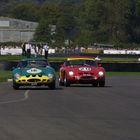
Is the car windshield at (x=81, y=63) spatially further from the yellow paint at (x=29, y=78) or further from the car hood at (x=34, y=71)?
the yellow paint at (x=29, y=78)

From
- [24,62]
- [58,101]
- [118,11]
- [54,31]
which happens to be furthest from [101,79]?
[54,31]

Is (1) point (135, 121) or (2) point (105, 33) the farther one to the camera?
(2) point (105, 33)

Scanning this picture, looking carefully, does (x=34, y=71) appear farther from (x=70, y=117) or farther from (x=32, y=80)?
(x=70, y=117)

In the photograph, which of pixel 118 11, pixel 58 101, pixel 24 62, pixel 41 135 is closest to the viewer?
pixel 41 135

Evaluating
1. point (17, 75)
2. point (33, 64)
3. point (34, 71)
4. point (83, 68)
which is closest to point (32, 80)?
point (34, 71)

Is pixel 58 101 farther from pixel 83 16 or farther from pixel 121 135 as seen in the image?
pixel 83 16

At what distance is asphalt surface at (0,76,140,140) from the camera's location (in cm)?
1230

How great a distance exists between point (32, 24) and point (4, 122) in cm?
16123

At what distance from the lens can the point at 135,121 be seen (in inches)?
574

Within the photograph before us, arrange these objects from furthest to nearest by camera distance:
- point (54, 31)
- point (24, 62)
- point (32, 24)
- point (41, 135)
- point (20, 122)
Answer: point (32, 24)
point (54, 31)
point (24, 62)
point (20, 122)
point (41, 135)

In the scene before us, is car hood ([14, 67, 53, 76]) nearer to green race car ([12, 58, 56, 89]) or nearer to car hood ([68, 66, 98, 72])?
green race car ([12, 58, 56, 89])

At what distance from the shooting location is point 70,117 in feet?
50.8

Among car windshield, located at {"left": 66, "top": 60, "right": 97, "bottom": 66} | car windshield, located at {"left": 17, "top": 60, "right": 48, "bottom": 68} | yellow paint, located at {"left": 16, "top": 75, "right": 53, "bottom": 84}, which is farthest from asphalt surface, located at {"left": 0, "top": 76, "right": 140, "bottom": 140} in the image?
car windshield, located at {"left": 66, "top": 60, "right": 97, "bottom": 66}

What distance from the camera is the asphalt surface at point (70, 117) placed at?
12.3m
